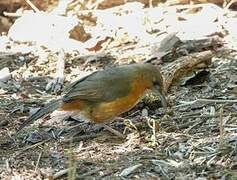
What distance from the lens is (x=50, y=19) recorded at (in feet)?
25.3

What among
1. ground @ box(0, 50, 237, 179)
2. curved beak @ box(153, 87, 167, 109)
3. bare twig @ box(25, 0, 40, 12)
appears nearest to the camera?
ground @ box(0, 50, 237, 179)

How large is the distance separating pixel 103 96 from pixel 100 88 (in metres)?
0.06

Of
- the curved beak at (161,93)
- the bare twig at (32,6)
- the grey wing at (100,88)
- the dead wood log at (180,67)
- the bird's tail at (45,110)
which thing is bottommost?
the bare twig at (32,6)

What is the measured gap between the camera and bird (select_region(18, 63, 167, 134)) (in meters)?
4.59

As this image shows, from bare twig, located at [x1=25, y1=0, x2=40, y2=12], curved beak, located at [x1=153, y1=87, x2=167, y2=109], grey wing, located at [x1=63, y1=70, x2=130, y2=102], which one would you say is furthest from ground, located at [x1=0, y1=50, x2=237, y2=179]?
bare twig, located at [x1=25, y1=0, x2=40, y2=12]

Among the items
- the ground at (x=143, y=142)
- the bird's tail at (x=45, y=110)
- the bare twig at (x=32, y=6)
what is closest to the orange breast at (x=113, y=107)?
the ground at (x=143, y=142)

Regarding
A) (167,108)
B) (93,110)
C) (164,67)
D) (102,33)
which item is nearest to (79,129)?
(93,110)

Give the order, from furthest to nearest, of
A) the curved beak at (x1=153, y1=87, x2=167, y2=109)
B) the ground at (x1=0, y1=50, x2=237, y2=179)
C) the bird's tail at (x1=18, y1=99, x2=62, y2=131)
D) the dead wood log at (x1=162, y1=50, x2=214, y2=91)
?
the dead wood log at (x1=162, y1=50, x2=214, y2=91) → the curved beak at (x1=153, y1=87, x2=167, y2=109) → the bird's tail at (x1=18, y1=99, x2=62, y2=131) → the ground at (x1=0, y1=50, x2=237, y2=179)

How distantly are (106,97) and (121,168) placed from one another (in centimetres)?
81

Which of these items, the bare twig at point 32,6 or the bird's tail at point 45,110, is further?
the bare twig at point 32,6

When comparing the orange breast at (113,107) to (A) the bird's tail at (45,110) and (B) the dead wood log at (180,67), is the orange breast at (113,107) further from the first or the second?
(B) the dead wood log at (180,67)

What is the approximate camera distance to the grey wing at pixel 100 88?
4621mm

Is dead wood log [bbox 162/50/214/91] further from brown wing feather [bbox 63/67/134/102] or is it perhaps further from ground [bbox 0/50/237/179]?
brown wing feather [bbox 63/67/134/102]

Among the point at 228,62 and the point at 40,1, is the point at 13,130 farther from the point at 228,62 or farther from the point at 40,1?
the point at 40,1
